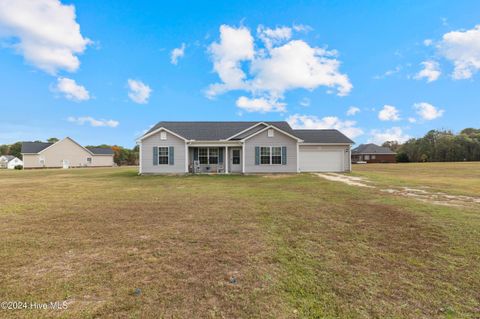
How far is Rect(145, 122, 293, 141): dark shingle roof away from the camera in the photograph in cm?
1950

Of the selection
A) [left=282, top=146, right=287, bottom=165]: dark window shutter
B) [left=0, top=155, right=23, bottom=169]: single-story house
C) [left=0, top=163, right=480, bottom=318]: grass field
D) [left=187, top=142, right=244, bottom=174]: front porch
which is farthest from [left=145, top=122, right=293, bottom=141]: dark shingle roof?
[left=0, top=155, right=23, bottom=169]: single-story house

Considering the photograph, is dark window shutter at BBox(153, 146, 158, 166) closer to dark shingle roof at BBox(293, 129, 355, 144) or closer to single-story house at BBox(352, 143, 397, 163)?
dark shingle roof at BBox(293, 129, 355, 144)

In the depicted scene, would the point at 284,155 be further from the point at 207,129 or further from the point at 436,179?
the point at 436,179

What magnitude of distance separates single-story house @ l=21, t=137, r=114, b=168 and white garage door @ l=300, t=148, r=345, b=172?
140ft

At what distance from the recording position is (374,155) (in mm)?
50625

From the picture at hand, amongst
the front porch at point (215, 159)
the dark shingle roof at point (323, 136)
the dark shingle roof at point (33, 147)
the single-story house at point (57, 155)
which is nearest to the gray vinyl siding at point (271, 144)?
the front porch at point (215, 159)

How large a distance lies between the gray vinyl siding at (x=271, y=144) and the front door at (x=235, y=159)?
1134 millimetres

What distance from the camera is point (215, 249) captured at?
3830mm

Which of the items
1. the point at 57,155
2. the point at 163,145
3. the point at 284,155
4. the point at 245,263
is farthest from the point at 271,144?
the point at 57,155

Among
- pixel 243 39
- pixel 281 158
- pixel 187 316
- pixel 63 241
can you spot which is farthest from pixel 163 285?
pixel 243 39

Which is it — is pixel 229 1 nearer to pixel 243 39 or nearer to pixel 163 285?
pixel 243 39

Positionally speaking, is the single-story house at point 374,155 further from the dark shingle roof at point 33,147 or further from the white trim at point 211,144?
the dark shingle roof at point 33,147

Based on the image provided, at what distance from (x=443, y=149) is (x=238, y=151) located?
55.7 m

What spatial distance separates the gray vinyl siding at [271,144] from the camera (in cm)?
1770
